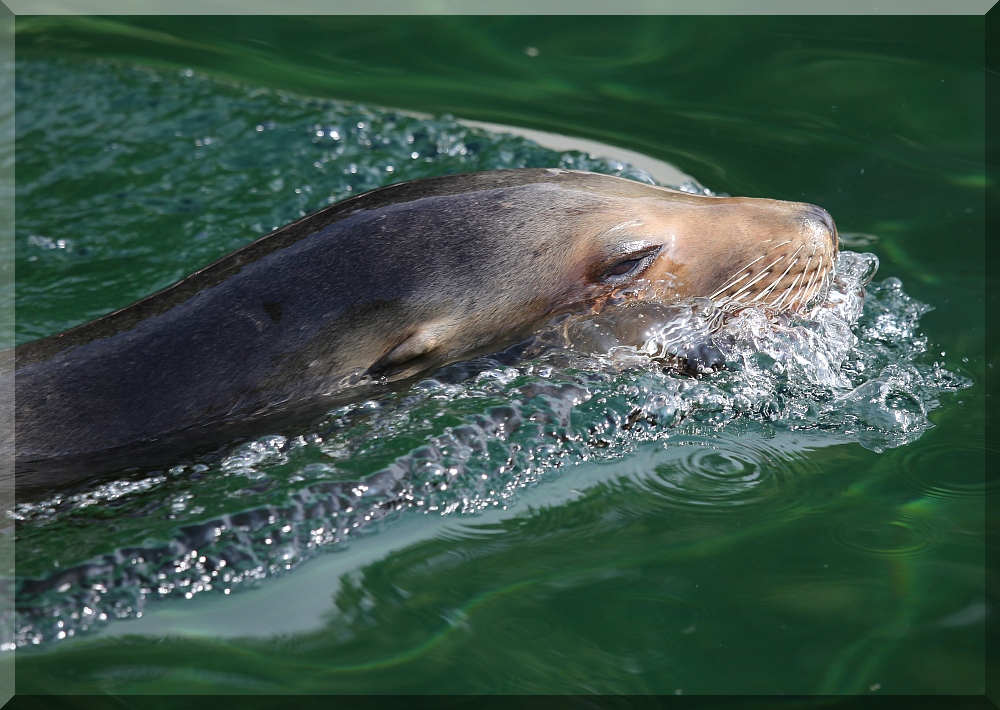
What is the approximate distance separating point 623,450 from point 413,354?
0.76 metres

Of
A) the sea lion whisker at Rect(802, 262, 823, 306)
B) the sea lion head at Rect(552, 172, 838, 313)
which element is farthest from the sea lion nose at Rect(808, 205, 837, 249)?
the sea lion whisker at Rect(802, 262, 823, 306)

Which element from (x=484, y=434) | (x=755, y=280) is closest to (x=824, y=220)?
(x=755, y=280)

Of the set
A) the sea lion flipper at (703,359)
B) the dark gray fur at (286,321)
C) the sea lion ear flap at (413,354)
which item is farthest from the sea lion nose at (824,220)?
the sea lion ear flap at (413,354)

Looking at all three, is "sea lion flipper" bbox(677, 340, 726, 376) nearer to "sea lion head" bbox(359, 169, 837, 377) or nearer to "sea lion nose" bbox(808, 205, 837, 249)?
"sea lion head" bbox(359, 169, 837, 377)

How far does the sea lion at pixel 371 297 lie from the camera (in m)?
3.44

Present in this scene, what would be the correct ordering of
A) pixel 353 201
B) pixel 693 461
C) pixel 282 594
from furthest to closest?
pixel 353 201 → pixel 693 461 → pixel 282 594

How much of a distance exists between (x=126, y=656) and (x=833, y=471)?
2227 mm

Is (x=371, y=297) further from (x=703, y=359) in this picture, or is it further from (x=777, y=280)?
(x=777, y=280)

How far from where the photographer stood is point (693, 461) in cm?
357

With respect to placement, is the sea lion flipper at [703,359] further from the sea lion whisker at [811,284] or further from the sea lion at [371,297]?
the sea lion whisker at [811,284]

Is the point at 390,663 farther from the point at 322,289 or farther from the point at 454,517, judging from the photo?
the point at 322,289

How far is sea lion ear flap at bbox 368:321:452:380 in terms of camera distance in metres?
3.60

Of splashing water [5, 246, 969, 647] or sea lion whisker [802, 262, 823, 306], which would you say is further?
sea lion whisker [802, 262, 823, 306]

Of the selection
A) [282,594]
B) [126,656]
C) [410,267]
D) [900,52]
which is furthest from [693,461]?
[900,52]
